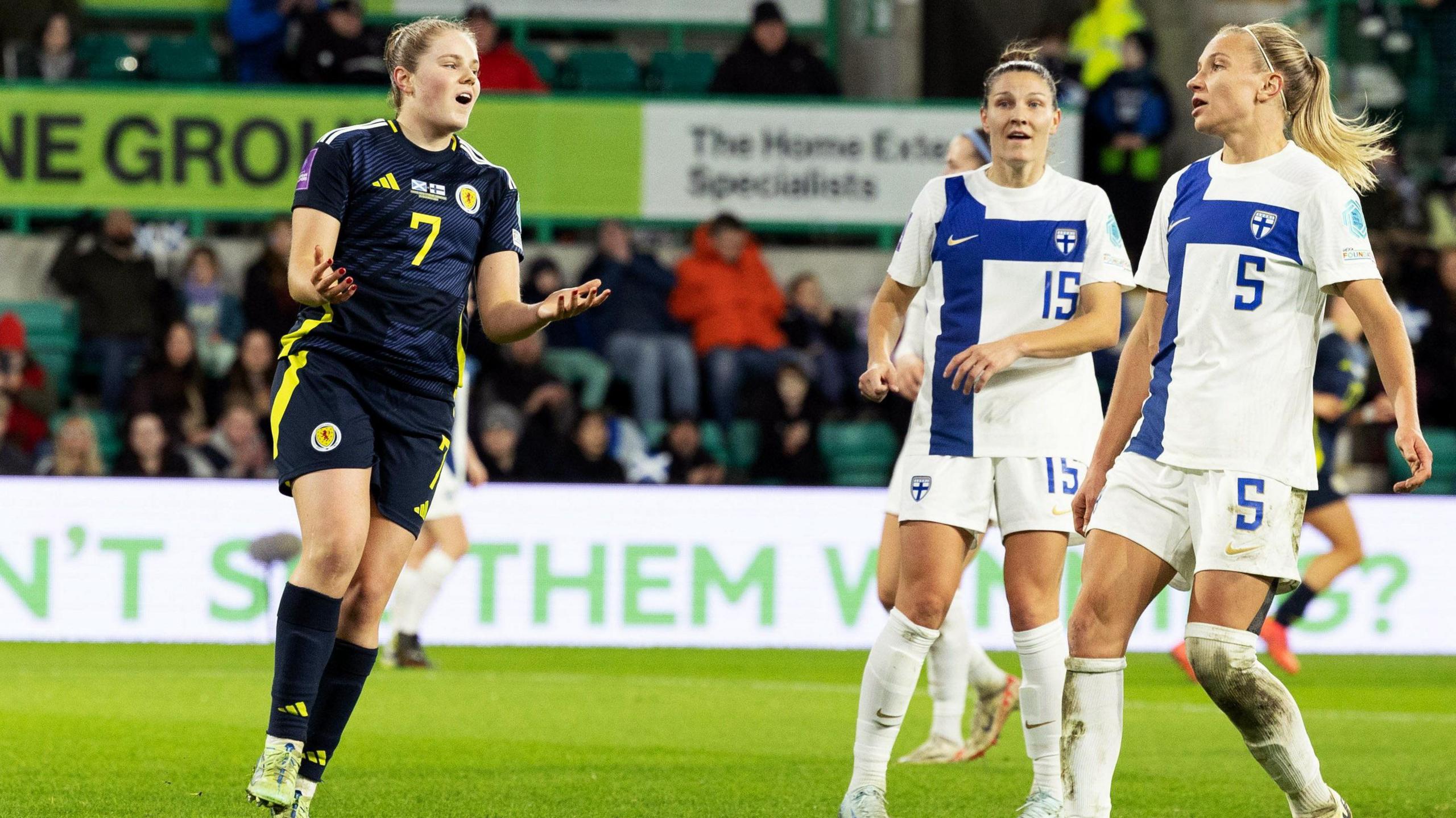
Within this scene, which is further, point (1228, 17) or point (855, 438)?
point (1228, 17)

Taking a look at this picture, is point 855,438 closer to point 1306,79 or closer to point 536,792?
point 536,792

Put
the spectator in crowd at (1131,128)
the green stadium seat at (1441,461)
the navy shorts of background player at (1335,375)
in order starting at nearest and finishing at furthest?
the navy shorts of background player at (1335,375) → the green stadium seat at (1441,461) → the spectator in crowd at (1131,128)

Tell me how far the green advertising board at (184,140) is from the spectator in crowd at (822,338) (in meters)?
2.47

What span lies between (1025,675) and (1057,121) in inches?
65.0

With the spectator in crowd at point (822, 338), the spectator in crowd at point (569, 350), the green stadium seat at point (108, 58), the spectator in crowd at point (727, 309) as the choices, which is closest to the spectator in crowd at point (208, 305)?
the spectator in crowd at point (569, 350)

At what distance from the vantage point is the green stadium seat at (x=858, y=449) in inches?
587

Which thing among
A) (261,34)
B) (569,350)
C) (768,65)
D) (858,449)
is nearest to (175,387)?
(569,350)

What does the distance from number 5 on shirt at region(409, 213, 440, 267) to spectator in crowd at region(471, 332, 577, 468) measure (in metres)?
8.14

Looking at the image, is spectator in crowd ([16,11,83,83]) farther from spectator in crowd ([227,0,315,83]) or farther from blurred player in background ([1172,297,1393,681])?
blurred player in background ([1172,297,1393,681])

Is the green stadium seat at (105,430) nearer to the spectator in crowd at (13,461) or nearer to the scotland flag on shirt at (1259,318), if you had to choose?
the spectator in crowd at (13,461)

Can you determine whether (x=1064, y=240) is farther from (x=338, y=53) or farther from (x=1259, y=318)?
(x=338, y=53)

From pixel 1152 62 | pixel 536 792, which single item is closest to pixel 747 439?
pixel 1152 62

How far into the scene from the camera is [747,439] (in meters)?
14.9

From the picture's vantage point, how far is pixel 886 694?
5523 mm
